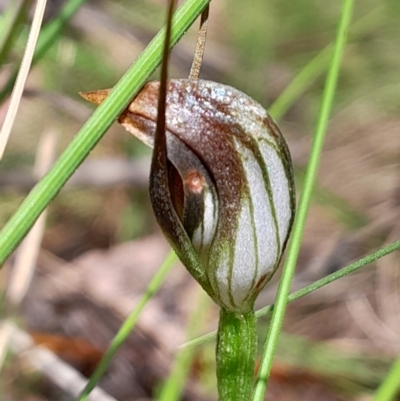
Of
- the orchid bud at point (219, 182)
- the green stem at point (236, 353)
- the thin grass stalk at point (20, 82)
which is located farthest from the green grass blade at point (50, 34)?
the green stem at point (236, 353)

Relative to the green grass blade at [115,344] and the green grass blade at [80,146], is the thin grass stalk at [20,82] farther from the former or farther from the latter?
the green grass blade at [115,344]

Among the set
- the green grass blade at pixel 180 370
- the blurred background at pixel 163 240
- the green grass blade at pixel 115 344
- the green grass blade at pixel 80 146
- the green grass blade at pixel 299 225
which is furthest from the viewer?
the blurred background at pixel 163 240

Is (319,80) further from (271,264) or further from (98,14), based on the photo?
(271,264)

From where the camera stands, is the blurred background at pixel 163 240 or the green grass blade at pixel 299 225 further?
the blurred background at pixel 163 240

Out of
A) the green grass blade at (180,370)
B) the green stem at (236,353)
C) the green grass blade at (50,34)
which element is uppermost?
the green grass blade at (50,34)

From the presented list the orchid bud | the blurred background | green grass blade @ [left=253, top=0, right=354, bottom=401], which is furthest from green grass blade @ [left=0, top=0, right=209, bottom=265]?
the blurred background

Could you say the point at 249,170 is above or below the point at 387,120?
below

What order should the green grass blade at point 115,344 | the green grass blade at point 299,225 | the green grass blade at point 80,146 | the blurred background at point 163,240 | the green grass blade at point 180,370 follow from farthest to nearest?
1. the blurred background at point 163,240
2. the green grass blade at point 180,370
3. the green grass blade at point 115,344
4. the green grass blade at point 299,225
5. the green grass blade at point 80,146

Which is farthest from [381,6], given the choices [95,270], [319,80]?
[95,270]
